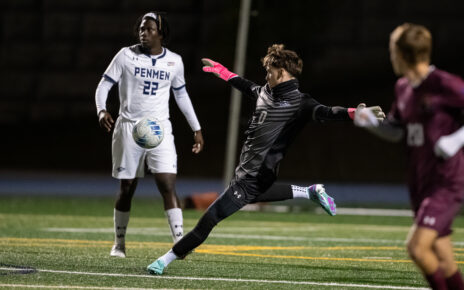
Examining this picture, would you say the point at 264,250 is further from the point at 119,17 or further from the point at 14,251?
the point at 119,17

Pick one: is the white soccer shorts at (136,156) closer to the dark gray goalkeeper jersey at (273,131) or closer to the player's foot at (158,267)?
the dark gray goalkeeper jersey at (273,131)

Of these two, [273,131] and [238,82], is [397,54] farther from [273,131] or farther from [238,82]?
[238,82]

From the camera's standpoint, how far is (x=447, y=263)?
588 centimetres

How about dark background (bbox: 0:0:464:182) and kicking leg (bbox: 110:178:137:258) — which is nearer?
kicking leg (bbox: 110:178:137:258)

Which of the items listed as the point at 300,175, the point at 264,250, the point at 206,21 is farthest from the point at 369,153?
the point at 264,250

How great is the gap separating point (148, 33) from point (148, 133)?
1.00 metres

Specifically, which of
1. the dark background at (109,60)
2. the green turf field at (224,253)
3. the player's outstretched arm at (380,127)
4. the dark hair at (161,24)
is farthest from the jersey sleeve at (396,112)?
the dark background at (109,60)

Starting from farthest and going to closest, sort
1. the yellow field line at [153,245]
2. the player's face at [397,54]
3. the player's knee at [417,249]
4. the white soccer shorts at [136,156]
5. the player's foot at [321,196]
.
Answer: the yellow field line at [153,245] → the white soccer shorts at [136,156] → the player's foot at [321,196] → the player's face at [397,54] → the player's knee at [417,249]

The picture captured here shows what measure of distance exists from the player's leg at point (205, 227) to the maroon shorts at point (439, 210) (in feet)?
8.28

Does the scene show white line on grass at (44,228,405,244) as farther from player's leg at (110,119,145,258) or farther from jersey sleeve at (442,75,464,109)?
jersey sleeve at (442,75,464,109)

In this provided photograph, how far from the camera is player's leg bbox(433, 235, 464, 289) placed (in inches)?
231

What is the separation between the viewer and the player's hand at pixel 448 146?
5.55m

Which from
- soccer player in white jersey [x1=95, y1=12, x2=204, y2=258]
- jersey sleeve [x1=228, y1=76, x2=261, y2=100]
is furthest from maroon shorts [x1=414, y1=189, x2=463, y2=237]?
soccer player in white jersey [x1=95, y1=12, x2=204, y2=258]

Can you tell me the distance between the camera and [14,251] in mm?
9938
